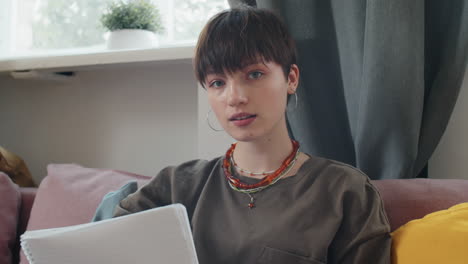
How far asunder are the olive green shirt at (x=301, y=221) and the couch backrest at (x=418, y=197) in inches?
2.2

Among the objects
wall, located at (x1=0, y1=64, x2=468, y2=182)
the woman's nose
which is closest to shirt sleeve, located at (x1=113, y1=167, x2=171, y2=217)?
the woman's nose

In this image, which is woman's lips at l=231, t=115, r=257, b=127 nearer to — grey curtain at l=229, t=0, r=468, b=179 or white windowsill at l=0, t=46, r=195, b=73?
grey curtain at l=229, t=0, r=468, b=179

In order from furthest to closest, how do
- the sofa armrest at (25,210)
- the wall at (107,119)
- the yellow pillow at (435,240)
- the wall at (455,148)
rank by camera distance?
the wall at (107,119) < the sofa armrest at (25,210) < the wall at (455,148) < the yellow pillow at (435,240)

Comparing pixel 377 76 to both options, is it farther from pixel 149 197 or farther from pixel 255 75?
pixel 149 197

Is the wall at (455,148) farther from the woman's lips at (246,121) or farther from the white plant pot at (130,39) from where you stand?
the white plant pot at (130,39)

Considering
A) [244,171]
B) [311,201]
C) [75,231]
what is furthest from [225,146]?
[75,231]

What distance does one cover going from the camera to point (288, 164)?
829 millimetres

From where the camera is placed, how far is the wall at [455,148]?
3.48 ft

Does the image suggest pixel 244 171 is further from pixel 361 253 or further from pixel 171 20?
pixel 171 20

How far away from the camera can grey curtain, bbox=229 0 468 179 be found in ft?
2.98

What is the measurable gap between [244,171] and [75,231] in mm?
321

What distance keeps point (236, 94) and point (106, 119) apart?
95 cm

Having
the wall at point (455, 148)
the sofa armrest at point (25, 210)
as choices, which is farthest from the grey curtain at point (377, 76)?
the sofa armrest at point (25, 210)

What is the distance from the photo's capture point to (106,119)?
1.61 meters
